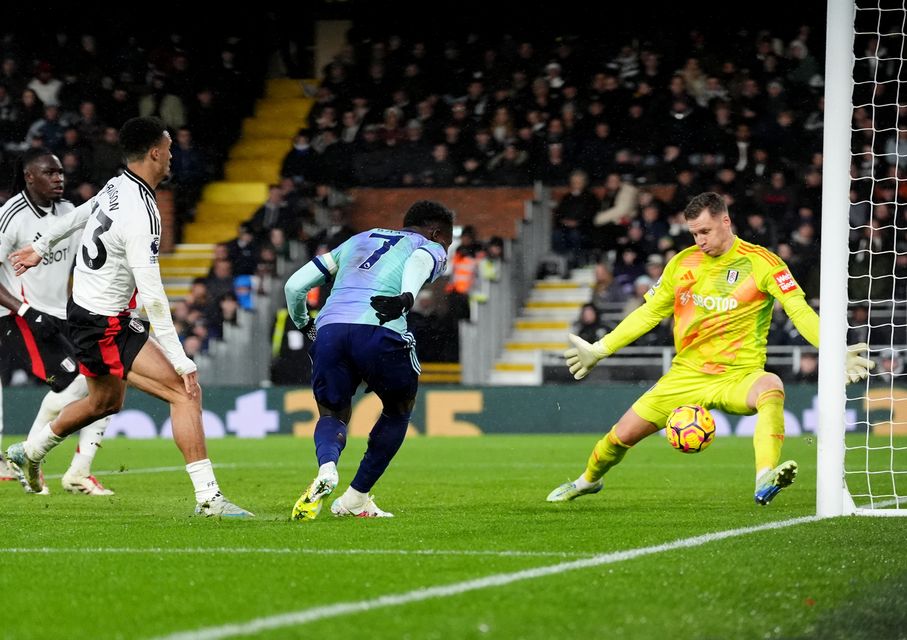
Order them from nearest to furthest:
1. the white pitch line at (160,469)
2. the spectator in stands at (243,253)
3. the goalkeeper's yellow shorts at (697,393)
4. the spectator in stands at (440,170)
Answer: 1. the goalkeeper's yellow shorts at (697,393)
2. the white pitch line at (160,469)
3. the spectator in stands at (243,253)
4. the spectator in stands at (440,170)

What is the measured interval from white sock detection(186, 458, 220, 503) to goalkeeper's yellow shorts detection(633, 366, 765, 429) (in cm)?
250

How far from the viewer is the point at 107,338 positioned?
25.1 ft

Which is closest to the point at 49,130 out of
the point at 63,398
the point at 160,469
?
the point at 160,469

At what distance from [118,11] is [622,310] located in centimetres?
1146

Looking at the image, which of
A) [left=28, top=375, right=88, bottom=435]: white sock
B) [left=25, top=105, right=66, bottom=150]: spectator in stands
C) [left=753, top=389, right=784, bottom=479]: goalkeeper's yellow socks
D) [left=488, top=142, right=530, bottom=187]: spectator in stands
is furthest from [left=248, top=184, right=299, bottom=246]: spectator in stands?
[left=753, top=389, right=784, bottom=479]: goalkeeper's yellow socks

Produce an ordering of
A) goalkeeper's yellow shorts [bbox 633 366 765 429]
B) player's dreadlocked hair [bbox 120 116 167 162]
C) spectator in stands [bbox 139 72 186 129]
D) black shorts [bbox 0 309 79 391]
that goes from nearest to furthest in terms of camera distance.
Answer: player's dreadlocked hair [bbox 120 116 167 162], goalkeeper's yellow shorts [bbox 633 366 765 429], black shorts [bbox 0 309 79 391], spectator in stands [bbox 139 72 186 129]

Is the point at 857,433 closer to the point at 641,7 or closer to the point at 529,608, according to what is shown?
the point at 641,7

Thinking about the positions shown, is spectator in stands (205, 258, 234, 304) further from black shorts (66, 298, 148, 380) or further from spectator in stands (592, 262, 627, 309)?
black shorts (66, 298, 148, 380)

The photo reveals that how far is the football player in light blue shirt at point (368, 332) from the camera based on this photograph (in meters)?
7.40

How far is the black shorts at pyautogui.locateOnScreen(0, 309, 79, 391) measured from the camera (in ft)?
32.2

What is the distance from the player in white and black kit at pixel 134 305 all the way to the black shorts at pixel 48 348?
6.76 feet

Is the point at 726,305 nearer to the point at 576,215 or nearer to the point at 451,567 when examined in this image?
the point at 451,567

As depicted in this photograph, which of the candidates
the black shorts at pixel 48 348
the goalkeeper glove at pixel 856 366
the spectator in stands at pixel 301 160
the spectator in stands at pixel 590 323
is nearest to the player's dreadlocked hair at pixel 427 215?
the goalkeeper glove at pixel 856 366

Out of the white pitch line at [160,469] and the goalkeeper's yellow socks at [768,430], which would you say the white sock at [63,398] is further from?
the goalkeeper's yellow socks at [768,430]
